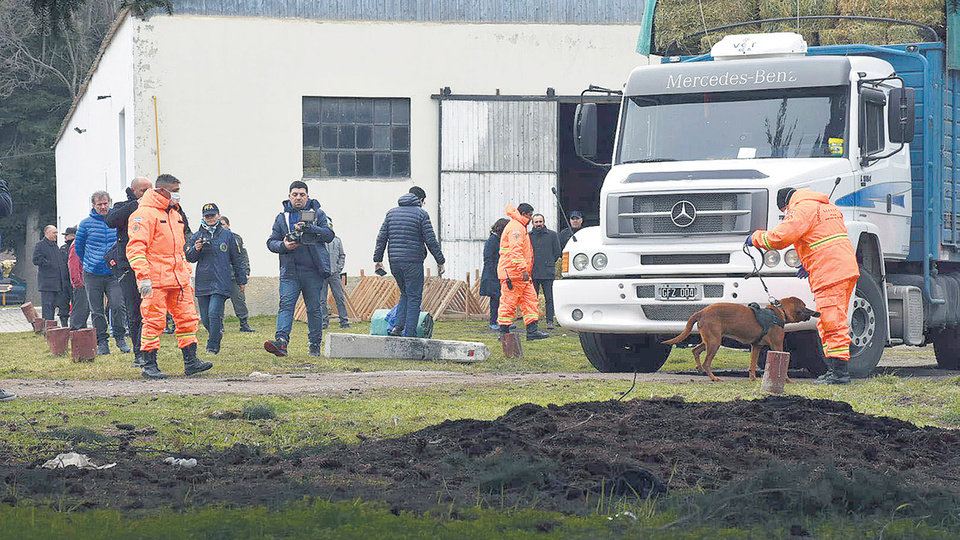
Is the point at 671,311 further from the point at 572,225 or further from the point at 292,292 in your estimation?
the point at 572,225

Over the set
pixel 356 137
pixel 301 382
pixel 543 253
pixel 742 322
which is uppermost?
pixel 356 137

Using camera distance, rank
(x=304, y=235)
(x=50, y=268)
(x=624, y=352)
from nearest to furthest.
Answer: (x=624, y=352) → (x=304, y=235) → (x=50, y=268)

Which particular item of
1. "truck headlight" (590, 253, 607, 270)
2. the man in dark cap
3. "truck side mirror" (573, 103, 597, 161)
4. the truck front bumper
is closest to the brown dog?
the truck front bumper

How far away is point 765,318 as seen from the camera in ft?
37.1

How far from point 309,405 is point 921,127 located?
682cm

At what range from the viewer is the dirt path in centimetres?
1057

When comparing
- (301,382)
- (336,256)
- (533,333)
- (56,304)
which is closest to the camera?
(301,382)

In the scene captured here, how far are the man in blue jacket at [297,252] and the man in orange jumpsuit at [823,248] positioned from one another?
5.06 metres

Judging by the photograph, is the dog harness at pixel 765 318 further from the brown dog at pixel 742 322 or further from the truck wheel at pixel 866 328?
the truck wheel at pixel 866 328

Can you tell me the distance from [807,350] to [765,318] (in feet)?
4.55

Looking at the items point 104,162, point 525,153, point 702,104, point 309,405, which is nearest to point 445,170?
point 525,153

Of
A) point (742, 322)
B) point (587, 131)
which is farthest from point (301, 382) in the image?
point (742, 322)

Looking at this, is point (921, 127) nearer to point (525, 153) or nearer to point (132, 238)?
point (132, 238)

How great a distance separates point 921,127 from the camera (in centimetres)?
1280
